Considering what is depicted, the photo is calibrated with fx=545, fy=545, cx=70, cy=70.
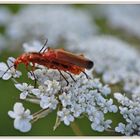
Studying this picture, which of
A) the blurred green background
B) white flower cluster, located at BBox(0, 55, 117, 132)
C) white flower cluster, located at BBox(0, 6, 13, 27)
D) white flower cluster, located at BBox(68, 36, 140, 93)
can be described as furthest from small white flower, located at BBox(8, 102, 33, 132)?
white flower cluster, located at BBox(0, 6, 13, 27)

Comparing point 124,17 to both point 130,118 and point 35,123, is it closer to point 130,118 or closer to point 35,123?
point 35,123

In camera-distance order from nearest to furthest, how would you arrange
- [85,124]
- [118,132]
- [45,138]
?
[118,132] < [45,138] < [85,124]

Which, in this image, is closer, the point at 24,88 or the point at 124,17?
the point at 24,88

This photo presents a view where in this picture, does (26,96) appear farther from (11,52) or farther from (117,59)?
(11,52)

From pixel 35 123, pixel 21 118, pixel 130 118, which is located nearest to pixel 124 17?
pixel 35 123

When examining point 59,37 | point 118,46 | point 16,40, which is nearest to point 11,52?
point 16,40

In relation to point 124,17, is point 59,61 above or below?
above

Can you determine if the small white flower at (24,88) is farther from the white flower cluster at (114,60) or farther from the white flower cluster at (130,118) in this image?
the white flower cluster at (114,60)
